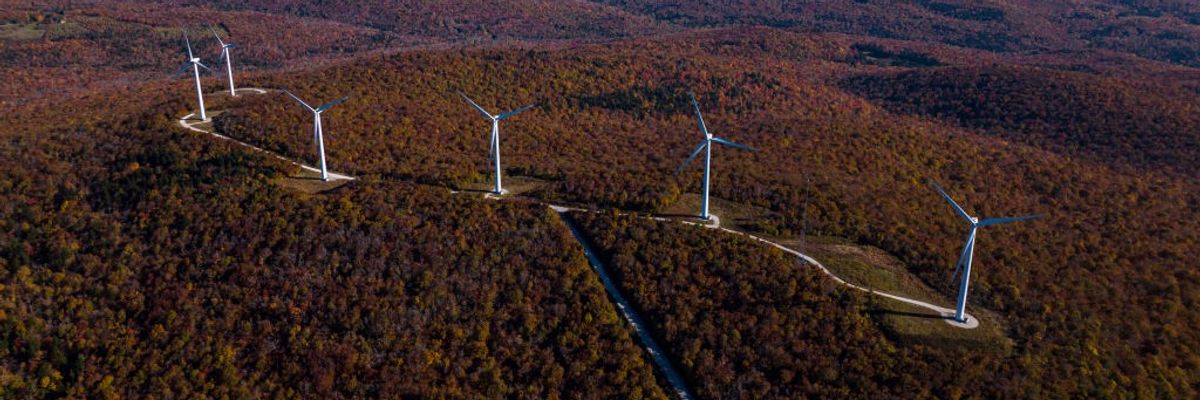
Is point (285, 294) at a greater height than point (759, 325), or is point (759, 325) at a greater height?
point (759, 325)

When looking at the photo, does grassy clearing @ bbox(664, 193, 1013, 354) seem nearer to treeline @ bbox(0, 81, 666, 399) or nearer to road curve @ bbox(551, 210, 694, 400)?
road curve @ bbox(551, 210, 694, 400)

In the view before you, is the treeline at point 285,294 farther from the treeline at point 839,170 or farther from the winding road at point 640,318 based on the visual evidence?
the treeline at point 839,170

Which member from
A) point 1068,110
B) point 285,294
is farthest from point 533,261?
point 1068,110

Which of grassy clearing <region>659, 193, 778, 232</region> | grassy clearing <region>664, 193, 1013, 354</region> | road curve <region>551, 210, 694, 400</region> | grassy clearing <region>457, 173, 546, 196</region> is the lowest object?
road curve <region>551, 210, 694, 400</region>

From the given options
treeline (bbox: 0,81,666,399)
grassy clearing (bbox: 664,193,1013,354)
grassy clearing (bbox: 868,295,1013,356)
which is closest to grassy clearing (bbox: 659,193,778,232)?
grassy clearing (bbox: 664,193,1013,354)

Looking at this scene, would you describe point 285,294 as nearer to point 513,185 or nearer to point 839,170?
point 513,185

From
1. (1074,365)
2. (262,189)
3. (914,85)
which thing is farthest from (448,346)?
(914,85)

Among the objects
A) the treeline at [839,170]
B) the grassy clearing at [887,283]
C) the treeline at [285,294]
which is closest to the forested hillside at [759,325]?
the grassy clearing at [887,283]
